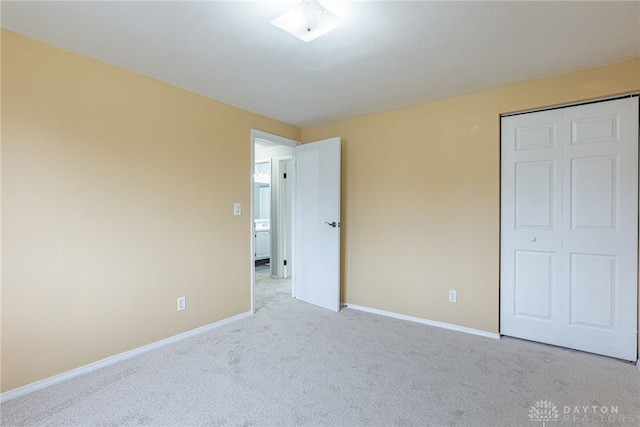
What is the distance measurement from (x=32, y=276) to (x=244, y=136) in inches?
83.0

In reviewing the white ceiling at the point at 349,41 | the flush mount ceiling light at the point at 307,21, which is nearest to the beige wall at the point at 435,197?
the white ceiling at the point at 349,41

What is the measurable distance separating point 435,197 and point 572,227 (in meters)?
1.10

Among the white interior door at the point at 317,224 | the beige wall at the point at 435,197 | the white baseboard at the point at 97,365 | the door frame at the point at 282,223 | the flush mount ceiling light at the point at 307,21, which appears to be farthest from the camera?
the door frame at the point at 282,223

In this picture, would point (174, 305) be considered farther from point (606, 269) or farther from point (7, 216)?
point (606, 269)

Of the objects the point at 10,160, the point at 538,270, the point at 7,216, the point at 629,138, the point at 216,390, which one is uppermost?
the point at 629,138

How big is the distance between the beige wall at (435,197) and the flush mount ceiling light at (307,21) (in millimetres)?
1738

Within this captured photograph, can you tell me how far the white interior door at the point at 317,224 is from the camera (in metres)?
3.54

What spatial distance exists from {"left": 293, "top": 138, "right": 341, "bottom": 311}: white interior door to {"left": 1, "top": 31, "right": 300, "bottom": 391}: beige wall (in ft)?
3.30

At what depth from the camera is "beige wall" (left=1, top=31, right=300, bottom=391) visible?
1.92 meters

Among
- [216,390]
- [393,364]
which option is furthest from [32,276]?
[393,364]

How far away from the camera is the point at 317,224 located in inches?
147

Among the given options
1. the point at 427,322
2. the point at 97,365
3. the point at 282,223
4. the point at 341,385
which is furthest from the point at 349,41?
the point at 282,223

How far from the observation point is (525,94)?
2.62 m

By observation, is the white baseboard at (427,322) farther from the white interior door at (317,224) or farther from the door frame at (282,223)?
the door frame at (282,223)
